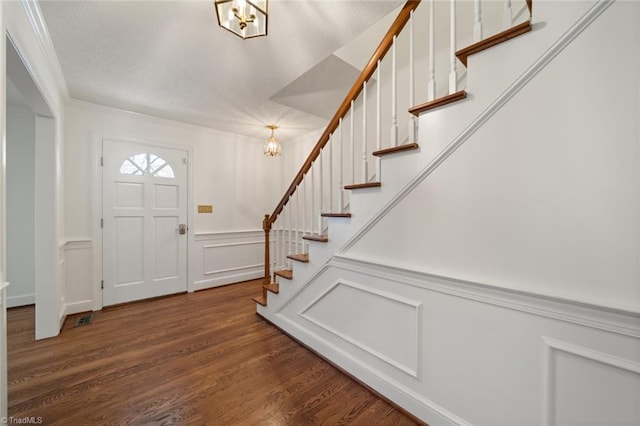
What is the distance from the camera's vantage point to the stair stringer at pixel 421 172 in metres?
1.01

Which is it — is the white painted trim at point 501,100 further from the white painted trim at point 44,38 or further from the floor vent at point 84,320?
the floor vent at point 84,320

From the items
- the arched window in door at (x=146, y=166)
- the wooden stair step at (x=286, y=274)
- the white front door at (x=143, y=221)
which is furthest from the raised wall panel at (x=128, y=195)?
the wooden stair step at (x=286, y=274)

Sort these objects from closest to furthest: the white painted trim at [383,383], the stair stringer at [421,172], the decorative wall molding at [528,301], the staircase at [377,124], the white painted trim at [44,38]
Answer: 1. the decorative wall molding at [528,301]
2. the stair stringer at [421,172]
3. the staircase at [377,124]
4. the white painted trim at [383,383]
5. the white painted trim at [44,38]

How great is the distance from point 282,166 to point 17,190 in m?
3.43

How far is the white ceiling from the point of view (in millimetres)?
1561

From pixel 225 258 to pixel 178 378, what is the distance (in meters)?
2.28

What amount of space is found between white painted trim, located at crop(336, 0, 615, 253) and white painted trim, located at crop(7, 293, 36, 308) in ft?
A: 14.2

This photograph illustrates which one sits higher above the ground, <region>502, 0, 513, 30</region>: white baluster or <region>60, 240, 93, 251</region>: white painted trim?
<region>502, 0, 513, 30</region>: white baluster

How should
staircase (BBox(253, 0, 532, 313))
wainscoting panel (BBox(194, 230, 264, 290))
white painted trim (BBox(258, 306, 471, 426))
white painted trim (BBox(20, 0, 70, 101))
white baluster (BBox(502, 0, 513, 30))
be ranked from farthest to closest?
wainscoting panel (BBox(194, 230, 264, 290)), white painted trim (BBox(20, 0, 70, 101)), white painted trim (BBox(258, 306, 471, 426)), staircase (BBox(253, 0, 532, 313)), white baluster (BBox(502, 0, 513, 30))

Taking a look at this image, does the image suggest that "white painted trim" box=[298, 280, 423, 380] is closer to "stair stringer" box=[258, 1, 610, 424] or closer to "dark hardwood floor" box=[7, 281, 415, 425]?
"stair stringer" box=[258, 1, 610, 424]

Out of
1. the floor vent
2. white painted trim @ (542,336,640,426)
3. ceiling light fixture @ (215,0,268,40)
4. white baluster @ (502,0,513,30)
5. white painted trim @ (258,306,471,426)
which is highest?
ceiling light fixture @ (215,0,268,40)

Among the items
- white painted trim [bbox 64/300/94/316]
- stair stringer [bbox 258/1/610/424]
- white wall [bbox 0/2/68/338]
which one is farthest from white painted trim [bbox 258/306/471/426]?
white painted trim [bbox 64/300/94/316]

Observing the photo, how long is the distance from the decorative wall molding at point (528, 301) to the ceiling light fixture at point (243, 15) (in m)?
1.61

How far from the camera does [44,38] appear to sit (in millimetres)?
1733
